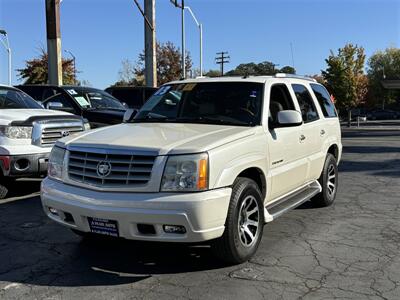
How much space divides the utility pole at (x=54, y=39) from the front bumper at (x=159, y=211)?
1240 cm

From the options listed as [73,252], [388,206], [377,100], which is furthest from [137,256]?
[377,100]

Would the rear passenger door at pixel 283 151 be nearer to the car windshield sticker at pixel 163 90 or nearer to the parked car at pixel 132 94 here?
the car windshield sticker at pixel 163 90

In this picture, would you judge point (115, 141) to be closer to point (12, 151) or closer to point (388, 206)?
point (12, 151)

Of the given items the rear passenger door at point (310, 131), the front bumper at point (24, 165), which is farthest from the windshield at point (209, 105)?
the front bumper at point (24, 165)

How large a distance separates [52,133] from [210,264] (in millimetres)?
4128

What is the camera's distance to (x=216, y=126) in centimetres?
515

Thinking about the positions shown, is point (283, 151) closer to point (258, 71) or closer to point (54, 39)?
point (258, 71)

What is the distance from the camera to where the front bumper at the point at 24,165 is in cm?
725

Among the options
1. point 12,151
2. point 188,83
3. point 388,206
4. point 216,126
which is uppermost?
point 188,83

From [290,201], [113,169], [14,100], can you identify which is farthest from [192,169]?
[14,100]

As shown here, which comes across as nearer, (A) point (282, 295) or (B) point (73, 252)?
(A) point (282, 295)

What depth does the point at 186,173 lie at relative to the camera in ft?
13.7

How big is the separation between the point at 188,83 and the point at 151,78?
14.8 metres

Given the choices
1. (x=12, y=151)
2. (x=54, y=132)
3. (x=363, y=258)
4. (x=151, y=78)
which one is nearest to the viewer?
(x=363, y=258)
